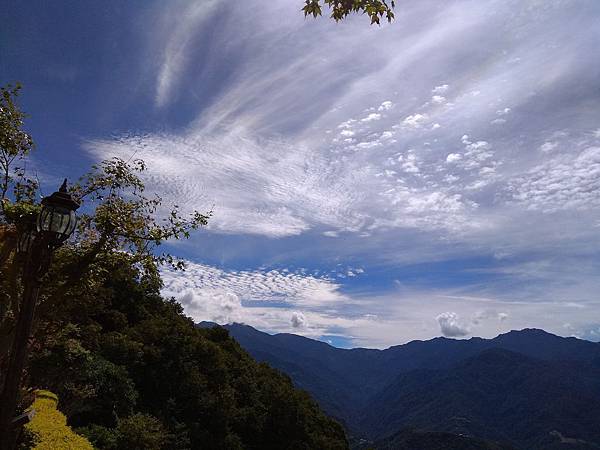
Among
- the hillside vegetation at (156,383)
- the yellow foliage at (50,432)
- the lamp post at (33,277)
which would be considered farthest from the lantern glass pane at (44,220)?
the yellow foliage at (50,432)

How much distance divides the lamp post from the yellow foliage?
8.20 m

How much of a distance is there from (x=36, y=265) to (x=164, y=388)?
2821cm

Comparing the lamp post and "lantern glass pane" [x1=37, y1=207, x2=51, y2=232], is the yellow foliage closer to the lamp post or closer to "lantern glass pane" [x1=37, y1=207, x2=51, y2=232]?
the lamp post

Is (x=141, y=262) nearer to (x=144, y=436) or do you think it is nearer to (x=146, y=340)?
(x=144, y=436)

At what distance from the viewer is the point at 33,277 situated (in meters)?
6.48

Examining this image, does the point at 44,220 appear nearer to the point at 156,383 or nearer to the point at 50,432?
the point at 50,432

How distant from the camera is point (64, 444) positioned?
45.5 feet

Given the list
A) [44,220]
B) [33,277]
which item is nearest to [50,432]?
[33,277]

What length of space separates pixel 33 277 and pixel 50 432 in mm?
10650

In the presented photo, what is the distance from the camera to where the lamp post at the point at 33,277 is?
20.4 ft

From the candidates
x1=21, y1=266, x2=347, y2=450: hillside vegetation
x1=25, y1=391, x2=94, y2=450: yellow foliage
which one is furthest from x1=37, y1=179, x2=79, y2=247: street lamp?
x1=25, y1=391, x2=94, y2=450: yellow foliage

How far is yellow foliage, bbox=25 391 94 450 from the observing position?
43.1 ft

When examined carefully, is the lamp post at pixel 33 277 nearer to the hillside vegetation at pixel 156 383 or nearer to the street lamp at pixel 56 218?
the street lamp at pixel 56 218

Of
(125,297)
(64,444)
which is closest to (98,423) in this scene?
(64,444)
